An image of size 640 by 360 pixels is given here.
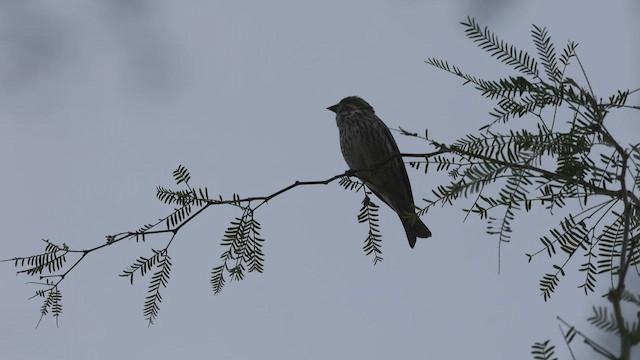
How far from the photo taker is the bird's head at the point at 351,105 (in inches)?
231

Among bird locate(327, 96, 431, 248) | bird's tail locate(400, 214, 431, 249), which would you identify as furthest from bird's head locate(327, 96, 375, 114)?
bird's tail locate(400, 214, 431, 249)

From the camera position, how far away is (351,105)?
19.4ft

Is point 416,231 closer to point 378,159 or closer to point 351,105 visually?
point 378,159

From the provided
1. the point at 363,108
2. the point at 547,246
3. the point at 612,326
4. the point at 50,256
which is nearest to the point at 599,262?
the point at 547,246

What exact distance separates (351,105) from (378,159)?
782mm

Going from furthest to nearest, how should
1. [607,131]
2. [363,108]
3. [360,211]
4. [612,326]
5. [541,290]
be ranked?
1. [363,108]
2. [360,211]
3. [541,290]
4. [607,131]
5. [612,326]

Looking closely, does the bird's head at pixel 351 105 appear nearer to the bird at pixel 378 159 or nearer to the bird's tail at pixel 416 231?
the bird at pixel 378 159

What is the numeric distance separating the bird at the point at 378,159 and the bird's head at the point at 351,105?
19 cm

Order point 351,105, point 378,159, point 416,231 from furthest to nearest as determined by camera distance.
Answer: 1. point 351,105
2. point 378,159
3. point 416,231

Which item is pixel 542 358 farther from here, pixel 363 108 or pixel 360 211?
pixel 363 108

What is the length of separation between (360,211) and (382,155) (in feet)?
7.67

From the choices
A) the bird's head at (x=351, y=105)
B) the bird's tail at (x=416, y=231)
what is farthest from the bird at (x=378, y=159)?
the bird's head at (x=351, y=105)

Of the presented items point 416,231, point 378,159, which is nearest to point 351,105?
point 378,159

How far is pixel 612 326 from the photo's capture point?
1.15 m
